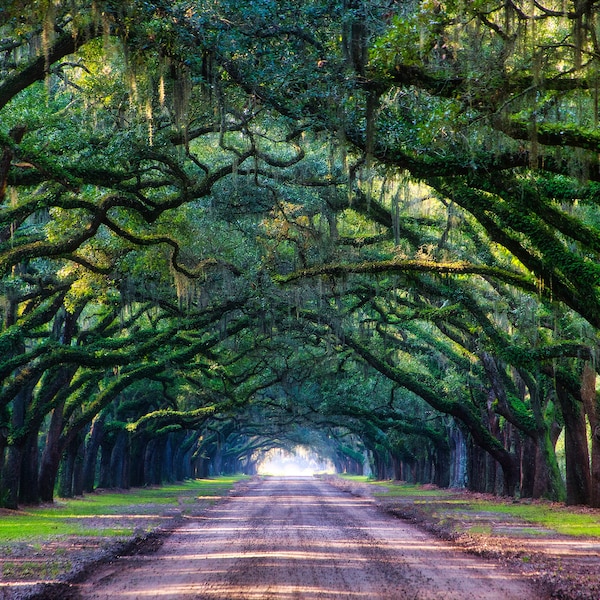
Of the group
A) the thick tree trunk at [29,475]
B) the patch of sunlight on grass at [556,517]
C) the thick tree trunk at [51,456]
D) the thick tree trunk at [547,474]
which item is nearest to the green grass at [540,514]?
the patch of sunlight on grass at [556,517]

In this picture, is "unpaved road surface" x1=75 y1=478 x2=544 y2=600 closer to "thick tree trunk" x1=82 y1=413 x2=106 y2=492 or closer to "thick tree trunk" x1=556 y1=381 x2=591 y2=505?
"thick tree trunk" x1=556 y1=381 x2=591 y2=505

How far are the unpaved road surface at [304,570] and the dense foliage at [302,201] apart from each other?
498cm

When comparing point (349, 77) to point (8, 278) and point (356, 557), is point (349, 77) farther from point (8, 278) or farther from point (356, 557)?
point (8, 278)

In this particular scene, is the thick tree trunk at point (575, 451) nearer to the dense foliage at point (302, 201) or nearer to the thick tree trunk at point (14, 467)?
the dense foliage at point (302, 201)

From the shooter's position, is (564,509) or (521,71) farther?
(564,509)

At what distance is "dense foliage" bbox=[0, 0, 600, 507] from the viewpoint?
445 inches

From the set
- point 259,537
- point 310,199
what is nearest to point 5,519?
point 259,537

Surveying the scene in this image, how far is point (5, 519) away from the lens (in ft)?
73.4

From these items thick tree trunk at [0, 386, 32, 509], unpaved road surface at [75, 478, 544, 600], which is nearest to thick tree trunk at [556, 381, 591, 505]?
unpaved road surface at [75, 478, 544, 600]

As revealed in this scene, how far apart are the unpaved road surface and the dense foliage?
4.98 metres

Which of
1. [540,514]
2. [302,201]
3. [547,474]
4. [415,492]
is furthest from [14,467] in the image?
[415,492]

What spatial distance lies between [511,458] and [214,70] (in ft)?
85.5

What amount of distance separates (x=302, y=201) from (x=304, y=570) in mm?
10839

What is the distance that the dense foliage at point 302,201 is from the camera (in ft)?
37.1
